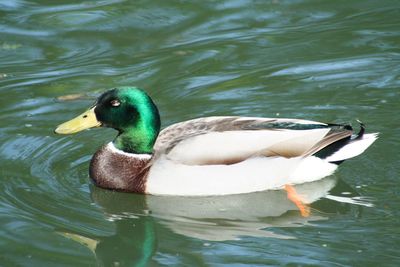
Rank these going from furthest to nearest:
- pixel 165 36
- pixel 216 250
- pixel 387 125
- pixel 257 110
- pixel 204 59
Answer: pixel 165 36
pixel 204 59
pixel 257 110
pixel 387 125
pixel 216 250

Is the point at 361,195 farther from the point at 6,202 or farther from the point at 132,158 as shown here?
the point at 6,202

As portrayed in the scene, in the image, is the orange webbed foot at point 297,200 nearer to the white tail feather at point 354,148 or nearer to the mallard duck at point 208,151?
the mallard duck at point 208,151

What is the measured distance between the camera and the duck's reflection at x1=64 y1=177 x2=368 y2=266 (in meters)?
7.22

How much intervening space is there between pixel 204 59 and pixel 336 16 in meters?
2.01

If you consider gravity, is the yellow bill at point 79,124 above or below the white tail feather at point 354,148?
above

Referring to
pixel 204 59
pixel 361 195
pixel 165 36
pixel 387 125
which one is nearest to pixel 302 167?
pixel 361 195

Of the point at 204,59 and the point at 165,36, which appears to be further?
the point at 165,36

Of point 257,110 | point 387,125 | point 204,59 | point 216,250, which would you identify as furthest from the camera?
point 204,59

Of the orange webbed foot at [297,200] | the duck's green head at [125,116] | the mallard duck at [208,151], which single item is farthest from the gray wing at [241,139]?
the orange webbed foot at [297,200]

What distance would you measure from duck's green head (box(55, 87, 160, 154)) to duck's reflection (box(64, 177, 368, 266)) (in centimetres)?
53

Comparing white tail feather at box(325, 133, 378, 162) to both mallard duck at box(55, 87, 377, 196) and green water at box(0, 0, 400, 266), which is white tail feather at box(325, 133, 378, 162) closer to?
mallard duck at box(55, 87, 377, 196)

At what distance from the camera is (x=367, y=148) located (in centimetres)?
866

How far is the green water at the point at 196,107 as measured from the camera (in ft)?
23.3

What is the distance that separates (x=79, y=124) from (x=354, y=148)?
2203mm
